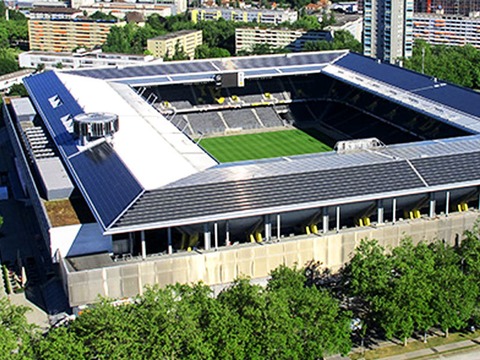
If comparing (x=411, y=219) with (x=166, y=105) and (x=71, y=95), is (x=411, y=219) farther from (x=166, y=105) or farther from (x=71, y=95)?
(x=166, y=105)

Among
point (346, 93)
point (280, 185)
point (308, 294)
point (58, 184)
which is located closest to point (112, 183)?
point (58, 184)

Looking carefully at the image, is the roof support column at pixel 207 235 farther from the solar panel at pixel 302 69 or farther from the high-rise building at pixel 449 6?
the high-rise building at pixel 449 6

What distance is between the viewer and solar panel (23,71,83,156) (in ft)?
242

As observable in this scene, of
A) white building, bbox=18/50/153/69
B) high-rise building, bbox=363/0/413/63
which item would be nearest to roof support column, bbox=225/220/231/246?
high-rise building, bbox=363/0/413/63

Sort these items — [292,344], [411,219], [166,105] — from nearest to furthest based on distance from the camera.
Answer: [292,344]
[411,219]
[166,105]

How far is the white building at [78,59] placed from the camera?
147000 mm

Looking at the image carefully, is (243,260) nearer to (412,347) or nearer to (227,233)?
(227,233)

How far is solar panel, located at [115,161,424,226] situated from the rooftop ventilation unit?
604 inches

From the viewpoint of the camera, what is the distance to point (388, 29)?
420ft

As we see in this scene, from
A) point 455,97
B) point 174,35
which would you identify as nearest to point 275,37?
point 174,35

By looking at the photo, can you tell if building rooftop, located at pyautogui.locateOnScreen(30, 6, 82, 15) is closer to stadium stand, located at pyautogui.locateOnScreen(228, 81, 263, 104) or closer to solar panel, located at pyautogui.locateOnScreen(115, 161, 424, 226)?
stadium stand, located at pyautogui.locateOnScreen(228, 81, 263, 104)

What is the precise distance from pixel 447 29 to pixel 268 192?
13186 centimetres

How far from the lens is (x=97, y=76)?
9950 centimetres

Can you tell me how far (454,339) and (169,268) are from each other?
62.1 ft
